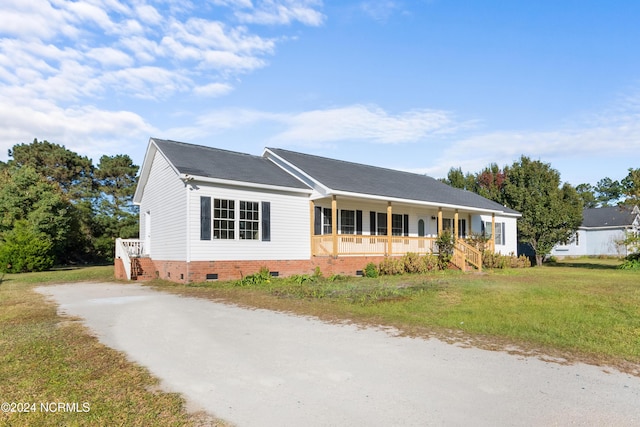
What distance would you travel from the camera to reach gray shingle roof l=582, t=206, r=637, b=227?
39.7m

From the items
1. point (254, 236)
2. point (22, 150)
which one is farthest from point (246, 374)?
point (22, 150)

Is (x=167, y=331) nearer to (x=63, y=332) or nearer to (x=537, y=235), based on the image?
(x=63, y=332)

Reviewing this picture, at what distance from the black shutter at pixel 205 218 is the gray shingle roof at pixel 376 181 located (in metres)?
5.10

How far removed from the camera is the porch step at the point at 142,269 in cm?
1953

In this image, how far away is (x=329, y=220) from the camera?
21.5 m

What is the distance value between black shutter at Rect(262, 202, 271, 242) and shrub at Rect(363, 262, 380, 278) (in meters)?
4.35

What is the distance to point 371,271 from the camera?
1928 centimetres

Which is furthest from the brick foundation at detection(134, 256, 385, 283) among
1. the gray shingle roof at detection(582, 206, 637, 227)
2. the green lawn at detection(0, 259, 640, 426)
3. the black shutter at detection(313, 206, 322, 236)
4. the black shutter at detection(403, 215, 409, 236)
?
the gray shingle roof at detection(582, 206, 637, 227)

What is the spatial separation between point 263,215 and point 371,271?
512 centimetres

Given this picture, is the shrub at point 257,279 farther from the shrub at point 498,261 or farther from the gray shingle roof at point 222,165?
the shrub at point 498,261

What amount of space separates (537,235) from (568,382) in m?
27.0

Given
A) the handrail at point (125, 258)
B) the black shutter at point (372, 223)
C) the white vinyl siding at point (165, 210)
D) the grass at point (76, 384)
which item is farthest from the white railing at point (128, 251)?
the grass at point (76, 384)

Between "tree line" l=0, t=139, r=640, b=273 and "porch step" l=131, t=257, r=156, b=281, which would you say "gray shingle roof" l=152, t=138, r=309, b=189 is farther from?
"tree line" l=0, t=139, r=640, b=273

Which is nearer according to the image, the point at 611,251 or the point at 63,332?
the point at 63,332
